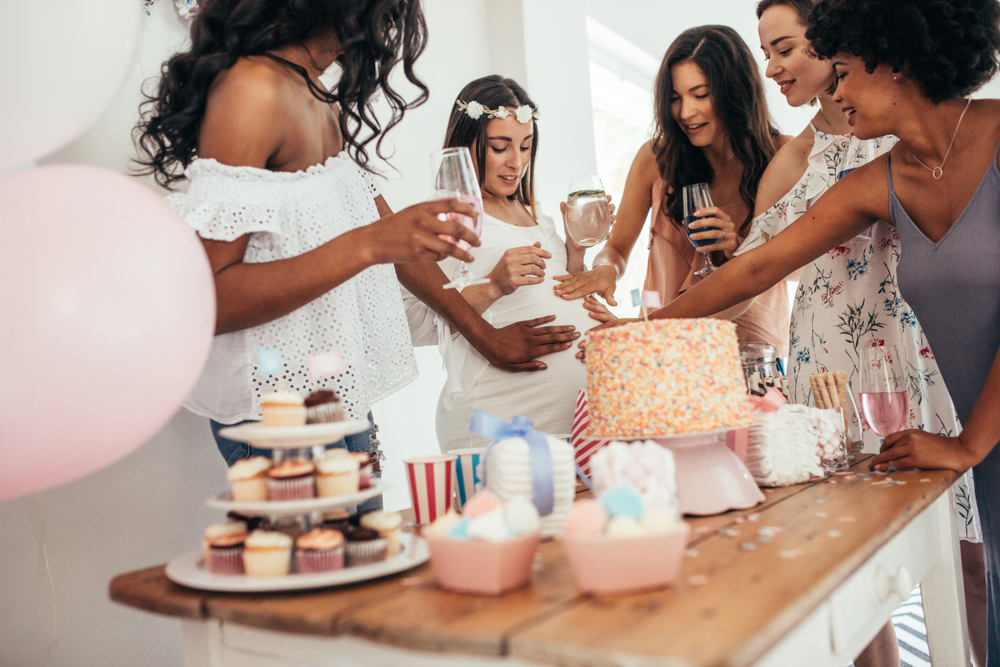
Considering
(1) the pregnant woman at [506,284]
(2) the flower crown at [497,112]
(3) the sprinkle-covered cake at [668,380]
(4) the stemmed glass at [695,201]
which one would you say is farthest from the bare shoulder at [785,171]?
(3) the sprinkle-covered cake at [668,380]

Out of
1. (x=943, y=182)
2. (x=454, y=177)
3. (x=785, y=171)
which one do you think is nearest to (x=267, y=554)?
(x=454, y=177)

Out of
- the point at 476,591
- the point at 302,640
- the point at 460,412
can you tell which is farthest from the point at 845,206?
the point at 302,640

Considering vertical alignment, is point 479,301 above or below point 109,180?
below

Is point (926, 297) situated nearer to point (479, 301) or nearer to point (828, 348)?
point (828, 348)

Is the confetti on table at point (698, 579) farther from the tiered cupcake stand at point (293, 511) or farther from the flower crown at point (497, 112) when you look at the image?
the flower crown at point (497, 112)

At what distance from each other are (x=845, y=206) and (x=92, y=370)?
4.62 feet

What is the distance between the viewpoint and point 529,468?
2.99 ft

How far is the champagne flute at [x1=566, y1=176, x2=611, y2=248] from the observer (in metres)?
1.74

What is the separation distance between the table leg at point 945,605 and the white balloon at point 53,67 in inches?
59.7

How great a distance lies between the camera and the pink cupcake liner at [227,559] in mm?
814

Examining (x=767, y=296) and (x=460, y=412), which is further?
(x=767, y=296)

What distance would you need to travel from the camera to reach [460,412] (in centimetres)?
190

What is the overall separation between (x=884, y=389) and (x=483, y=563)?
934 millimetres

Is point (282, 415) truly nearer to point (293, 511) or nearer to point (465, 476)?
point (293, 511)
